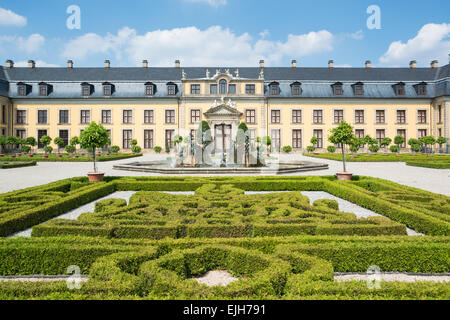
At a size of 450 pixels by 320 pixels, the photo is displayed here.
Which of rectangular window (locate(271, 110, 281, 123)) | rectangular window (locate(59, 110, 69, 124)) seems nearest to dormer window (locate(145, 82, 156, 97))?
rectangular window (locate(59, 110, 69, 124))

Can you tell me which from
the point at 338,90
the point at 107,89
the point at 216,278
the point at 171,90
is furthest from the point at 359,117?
the point at 216,278

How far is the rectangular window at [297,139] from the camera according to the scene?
131ft

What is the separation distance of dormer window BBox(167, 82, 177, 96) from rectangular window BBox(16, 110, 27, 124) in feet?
62.0

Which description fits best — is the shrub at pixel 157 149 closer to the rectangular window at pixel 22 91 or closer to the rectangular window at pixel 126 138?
the rectangular window at pixel 126 138

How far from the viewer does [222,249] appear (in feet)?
13.2

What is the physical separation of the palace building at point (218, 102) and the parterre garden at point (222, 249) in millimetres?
32765

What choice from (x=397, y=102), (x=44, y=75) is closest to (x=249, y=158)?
(x=397, y=102)

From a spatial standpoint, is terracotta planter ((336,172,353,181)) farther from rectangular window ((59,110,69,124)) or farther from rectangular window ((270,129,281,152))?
rectangular window ((59,110,69,124))

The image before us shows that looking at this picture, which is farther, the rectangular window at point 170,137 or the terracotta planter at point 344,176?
the rectangular window at point 170,137

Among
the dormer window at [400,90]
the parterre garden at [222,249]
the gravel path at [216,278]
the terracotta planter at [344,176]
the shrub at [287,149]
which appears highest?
the dormer window at [400,90]

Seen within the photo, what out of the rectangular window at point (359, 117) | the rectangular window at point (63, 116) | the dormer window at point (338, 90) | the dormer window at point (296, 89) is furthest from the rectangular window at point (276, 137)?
the rectangular window at point (63, 116)

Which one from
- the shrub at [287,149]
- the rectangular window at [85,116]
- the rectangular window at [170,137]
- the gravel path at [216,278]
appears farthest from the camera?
the rectangular window at [170,137]

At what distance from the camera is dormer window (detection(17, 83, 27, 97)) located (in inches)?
1516

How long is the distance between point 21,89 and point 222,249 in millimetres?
44826
